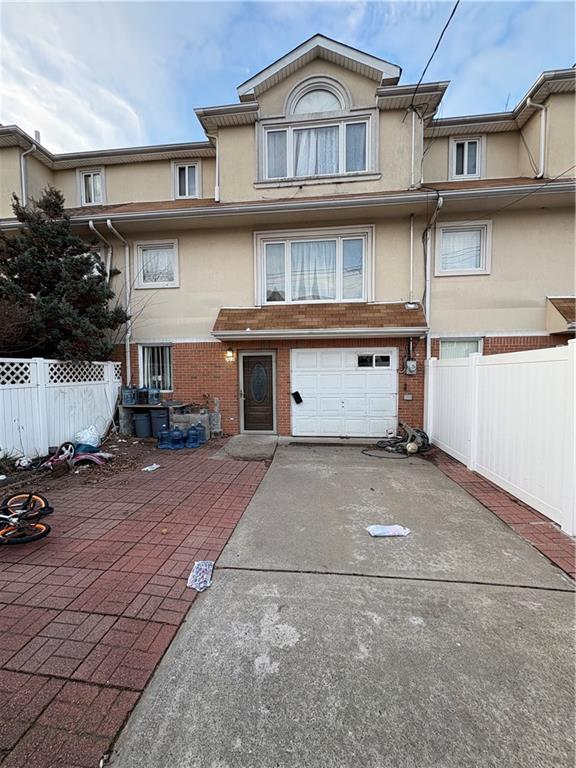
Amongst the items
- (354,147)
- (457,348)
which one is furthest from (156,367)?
(457,348)

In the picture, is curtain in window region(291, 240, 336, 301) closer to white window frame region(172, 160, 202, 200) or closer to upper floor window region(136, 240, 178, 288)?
upper floor window region(136, 240, 178, 288)

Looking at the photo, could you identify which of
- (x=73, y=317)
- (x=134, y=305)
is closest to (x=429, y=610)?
(x=73, y=317)

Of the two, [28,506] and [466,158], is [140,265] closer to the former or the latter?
[28,506]

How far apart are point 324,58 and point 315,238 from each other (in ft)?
15.1

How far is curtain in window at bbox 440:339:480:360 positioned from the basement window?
717 centimetres

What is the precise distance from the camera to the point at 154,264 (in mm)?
9211

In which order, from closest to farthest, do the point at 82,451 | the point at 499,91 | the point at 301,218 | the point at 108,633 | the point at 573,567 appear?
the point at 108,633, the point at 573,567, the point at 82,451, the point at 301,218, the point at 499,91

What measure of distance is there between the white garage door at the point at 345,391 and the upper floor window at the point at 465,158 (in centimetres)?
552

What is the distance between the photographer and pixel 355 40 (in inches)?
331

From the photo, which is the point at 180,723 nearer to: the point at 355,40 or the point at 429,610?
the point at 429,610

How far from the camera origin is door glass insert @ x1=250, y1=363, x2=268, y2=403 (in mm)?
8914

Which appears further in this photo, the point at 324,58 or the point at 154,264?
the point at 154,264

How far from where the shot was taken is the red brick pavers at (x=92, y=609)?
1.70 meters

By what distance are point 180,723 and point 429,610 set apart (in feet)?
5.94
